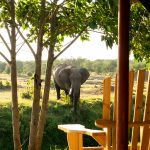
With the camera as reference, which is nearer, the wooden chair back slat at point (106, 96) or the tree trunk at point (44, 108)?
the wooden chair back slat at point (106, 96)

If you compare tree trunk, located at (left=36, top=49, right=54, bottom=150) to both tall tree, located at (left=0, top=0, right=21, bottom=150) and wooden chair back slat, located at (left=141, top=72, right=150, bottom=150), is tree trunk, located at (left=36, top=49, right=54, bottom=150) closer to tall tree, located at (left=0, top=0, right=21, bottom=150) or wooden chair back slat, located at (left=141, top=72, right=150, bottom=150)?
tall tree, located at (left=0, top=0, right=21, bottom=150)

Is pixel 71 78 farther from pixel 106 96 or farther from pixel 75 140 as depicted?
pixel 106 96

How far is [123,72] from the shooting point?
9.61ft

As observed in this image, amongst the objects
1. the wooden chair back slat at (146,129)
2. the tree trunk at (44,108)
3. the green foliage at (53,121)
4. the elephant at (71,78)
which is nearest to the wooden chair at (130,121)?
the wooden chair back slat at (146,129)

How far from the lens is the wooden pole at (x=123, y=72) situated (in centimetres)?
294

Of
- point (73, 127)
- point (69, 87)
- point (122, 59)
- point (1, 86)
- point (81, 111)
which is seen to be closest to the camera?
point (122, 59)

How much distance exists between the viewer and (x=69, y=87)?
23312 millimetres

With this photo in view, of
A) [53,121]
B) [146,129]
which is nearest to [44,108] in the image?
[146,129]

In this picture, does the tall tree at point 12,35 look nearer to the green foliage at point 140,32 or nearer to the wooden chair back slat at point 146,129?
the green foliage at point 140,32

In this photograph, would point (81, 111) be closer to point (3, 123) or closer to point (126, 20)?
point (3, 123)

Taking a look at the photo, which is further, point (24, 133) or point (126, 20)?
point (24, 133)

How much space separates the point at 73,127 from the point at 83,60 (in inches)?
3078

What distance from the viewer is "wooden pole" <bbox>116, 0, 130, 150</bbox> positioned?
9.64ft

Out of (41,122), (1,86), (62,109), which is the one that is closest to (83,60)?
(1,86)
